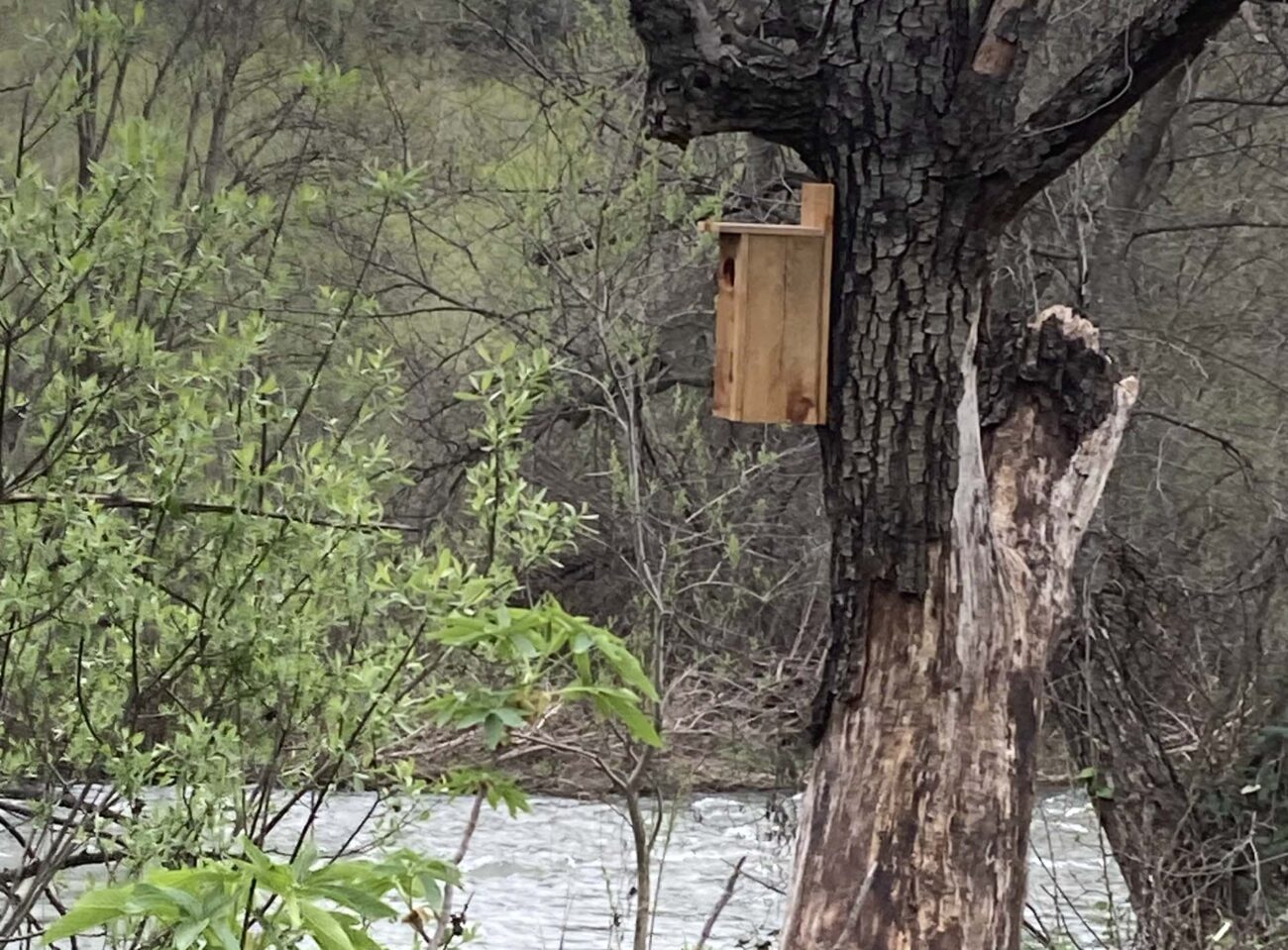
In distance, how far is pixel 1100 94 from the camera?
3.51m

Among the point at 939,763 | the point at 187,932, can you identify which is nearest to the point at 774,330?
the point at 939,763

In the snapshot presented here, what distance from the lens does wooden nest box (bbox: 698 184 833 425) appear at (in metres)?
3.81

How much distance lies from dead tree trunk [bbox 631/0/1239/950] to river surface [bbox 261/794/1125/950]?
185cm

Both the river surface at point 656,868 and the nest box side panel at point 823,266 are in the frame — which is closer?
the nest box side panel at point 823,266

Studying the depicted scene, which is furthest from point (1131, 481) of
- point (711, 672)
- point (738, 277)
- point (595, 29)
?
point (738, 277)

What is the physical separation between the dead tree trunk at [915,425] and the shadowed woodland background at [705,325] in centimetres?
149

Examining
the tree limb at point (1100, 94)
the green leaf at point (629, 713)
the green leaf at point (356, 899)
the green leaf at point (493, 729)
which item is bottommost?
the green leaf at point (356, 899)

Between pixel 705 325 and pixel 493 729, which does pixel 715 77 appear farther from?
pixel 705 325

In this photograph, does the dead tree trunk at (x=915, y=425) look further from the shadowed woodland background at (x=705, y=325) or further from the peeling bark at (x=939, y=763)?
the shadowed woodland background at (x=705, y=325)

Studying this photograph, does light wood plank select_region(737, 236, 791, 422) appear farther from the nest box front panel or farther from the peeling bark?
the peeling bark

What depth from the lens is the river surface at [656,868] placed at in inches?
253

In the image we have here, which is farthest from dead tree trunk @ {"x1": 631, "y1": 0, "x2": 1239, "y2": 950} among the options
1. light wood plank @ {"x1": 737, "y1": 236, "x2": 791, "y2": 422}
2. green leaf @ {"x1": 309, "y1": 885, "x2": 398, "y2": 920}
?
green leaf @ {"x1": 309, "y1": 885, "x2": 398, "y2": 920}

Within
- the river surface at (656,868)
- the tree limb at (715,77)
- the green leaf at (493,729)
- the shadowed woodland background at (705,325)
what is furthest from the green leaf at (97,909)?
the river surface at (656,868)

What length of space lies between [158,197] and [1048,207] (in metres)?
5.65
